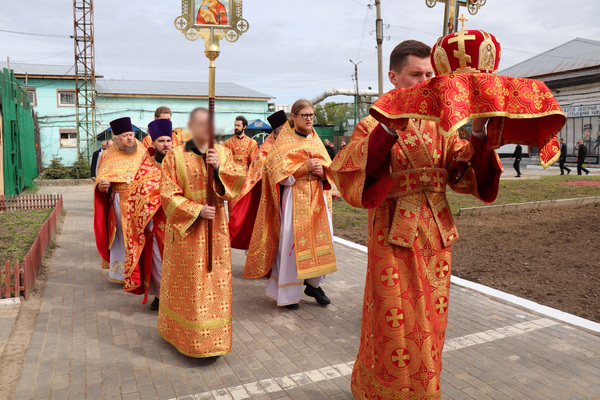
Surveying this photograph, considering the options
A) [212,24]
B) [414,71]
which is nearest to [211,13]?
[212,24]

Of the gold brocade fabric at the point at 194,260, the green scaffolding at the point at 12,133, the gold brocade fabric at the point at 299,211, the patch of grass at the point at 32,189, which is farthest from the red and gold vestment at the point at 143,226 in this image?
the patch of grass at the point at 32,189

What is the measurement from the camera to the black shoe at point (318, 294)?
18.8 ft

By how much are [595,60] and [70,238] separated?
91.1 ft

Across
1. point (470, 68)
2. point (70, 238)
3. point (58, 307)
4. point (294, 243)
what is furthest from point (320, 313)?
point (70, 238)

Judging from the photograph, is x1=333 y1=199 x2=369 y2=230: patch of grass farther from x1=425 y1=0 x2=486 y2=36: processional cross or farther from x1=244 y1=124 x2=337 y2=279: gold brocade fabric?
x1=425 y1=0 x2=486 y2=36: processional cross

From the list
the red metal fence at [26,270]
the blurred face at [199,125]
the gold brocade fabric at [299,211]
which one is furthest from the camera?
the red metal fence at [26,270]

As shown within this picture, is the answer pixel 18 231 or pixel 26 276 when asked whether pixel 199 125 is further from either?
pixel 18 231

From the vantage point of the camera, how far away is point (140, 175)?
5535mm

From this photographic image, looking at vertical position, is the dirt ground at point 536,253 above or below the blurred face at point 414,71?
below

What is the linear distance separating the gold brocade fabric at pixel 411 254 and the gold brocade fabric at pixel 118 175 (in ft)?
14.7

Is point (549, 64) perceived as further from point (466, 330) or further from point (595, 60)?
point (466, 330)

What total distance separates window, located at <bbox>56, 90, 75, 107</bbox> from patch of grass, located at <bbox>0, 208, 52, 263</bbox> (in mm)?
21584

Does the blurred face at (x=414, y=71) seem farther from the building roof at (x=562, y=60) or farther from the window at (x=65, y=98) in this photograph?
the window at (x=65, y=98)

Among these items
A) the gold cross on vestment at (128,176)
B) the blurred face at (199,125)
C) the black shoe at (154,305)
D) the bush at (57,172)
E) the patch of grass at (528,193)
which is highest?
the blurred face at (199,125)
